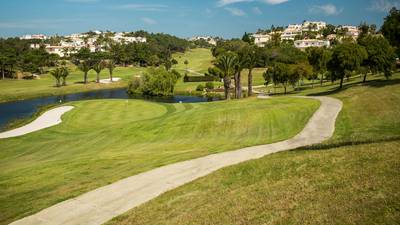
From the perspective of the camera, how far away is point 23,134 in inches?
1825

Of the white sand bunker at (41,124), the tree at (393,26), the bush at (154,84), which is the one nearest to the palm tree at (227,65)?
the white sand bunker at (41,124)

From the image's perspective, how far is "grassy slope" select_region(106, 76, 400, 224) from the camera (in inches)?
470

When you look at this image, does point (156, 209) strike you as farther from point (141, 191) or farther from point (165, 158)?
point (165, 158)

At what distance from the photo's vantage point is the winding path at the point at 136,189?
674 inches

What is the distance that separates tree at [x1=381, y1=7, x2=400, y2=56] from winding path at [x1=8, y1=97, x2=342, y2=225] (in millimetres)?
26152

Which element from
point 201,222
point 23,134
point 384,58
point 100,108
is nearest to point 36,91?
point 100,108

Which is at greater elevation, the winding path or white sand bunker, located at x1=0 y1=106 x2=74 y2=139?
the winding path

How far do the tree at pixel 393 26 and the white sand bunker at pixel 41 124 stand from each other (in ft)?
147

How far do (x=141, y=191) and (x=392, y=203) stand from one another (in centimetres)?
1192

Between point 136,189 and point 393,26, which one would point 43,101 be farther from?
point 136,189

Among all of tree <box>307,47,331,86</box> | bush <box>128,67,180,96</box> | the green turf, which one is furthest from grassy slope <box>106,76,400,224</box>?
the green turf

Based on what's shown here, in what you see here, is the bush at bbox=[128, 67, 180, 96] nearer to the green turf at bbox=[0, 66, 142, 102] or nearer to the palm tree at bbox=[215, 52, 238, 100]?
the green turf at bbox=[0, 66, 142, 102]

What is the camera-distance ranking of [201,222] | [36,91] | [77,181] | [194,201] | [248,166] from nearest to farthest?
[201,222] → [194,201] → [248,166] → [77,181] → [36,91]

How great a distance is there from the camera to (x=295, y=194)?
14.1 meters
